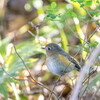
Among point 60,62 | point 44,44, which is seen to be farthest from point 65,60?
point 44,44

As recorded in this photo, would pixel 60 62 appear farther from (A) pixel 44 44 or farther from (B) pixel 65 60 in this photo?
(A) pixel 44 44

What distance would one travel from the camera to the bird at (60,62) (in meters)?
3.35

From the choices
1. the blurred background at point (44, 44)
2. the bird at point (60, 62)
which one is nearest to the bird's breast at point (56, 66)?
the bird at point (60, 62)

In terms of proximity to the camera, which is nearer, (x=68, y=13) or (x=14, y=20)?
(x=68, y=13)

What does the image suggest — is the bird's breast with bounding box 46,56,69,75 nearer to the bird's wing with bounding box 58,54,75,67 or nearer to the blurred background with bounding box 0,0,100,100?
the bird's wing with bounding box 58,54,75,67

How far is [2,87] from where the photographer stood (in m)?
3.76

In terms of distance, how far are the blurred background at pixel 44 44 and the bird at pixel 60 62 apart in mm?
89

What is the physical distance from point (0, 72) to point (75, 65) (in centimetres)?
91

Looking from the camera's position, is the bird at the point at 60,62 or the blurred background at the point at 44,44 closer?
the blurred background at the point at 44,44

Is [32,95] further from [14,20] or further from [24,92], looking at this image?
[14,20]

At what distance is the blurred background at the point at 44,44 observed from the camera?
3.12 metres

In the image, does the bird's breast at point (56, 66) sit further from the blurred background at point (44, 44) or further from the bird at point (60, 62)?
the blurred background at point (44, 44)

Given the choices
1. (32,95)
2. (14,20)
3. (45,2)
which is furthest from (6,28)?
(32,95)

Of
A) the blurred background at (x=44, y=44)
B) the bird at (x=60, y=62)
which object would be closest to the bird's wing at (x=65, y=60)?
the bird at (x=60, y=62)
